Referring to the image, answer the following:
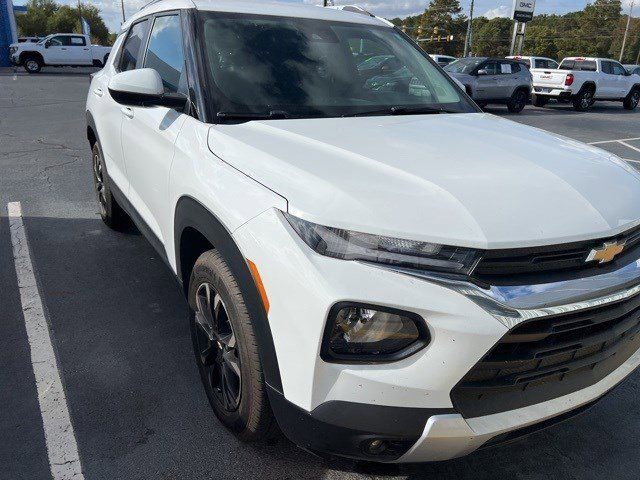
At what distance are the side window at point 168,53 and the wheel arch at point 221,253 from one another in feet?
2.33

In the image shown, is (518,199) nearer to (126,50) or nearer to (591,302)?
(591,302)

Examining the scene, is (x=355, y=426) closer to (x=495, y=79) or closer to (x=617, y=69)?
(x=495, y=79)

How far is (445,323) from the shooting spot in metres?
1.60

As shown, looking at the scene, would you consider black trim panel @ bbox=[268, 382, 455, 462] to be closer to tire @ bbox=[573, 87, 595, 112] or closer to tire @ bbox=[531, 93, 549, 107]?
tire @ bbox=[573, 87, 595, 112]

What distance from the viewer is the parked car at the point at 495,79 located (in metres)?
16.2

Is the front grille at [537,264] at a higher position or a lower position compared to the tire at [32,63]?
higher

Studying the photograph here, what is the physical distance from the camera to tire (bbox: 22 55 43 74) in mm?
27016

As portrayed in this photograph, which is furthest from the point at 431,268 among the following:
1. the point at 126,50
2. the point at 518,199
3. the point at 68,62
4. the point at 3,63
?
the point at 3,63

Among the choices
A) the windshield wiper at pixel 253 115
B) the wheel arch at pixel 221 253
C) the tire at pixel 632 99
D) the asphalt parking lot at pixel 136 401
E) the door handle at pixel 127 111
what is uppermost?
the windshield wiper at pixel 253 115

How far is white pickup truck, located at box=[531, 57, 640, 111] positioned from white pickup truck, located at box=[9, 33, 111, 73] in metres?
20.3

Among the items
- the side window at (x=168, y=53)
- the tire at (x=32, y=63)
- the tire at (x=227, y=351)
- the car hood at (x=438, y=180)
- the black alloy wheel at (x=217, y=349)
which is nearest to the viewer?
the car hood at (x=438, y=180)

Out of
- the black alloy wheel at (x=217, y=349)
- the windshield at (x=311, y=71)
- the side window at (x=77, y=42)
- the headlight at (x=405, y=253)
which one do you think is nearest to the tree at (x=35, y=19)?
the side window at (x=77, y=42)

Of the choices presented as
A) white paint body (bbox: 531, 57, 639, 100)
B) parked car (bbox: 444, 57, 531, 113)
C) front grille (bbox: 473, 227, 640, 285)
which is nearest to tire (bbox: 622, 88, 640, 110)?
white paint body (bbox: 531, 57, 639, 100)

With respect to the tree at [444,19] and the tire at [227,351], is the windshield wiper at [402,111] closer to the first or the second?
the tire at [227,351]
